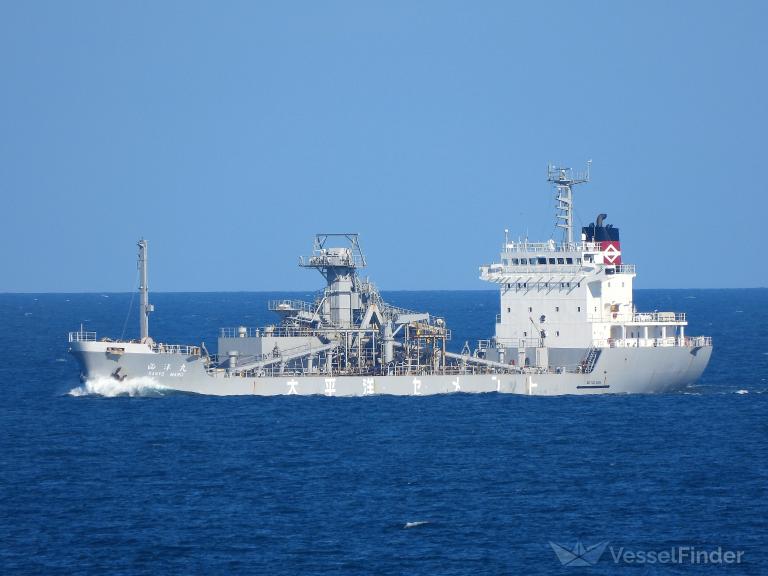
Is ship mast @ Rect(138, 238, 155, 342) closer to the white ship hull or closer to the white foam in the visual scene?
the white ship hull

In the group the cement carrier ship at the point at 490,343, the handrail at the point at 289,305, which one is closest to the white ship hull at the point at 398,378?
the cement carrier ship at the point at 490,343

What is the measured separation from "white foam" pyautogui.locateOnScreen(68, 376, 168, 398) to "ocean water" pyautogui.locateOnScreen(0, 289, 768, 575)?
0.40 ft

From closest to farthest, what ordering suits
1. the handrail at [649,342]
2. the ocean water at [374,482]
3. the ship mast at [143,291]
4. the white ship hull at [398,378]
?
the ocean water at [374,482]
the white ship hull at [398,378]
the ship mast at [143,291]
the handrail at [649,342]

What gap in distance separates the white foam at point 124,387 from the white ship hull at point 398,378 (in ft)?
0.67

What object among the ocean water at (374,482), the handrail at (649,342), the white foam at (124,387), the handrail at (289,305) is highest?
the handrail at (289,305)

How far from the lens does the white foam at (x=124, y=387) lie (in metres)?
59.9

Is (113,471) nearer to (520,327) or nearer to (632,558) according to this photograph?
(632,558)

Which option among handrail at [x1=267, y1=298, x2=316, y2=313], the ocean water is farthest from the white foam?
handrail at [x1=267, y1=298, x2=316, y2=313]

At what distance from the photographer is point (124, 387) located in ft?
198

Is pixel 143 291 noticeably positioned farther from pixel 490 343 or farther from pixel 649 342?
pixel 649 342

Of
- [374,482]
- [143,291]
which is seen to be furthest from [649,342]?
[374,482]

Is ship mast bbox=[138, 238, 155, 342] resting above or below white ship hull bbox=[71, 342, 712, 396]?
above

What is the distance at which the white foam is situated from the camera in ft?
197

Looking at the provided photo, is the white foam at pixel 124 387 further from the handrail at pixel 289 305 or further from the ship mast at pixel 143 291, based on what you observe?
the handrail at pixel 289 305
